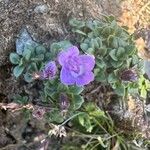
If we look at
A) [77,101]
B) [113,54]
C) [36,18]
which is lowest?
[77,101]

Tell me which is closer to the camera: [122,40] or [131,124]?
[122,40]

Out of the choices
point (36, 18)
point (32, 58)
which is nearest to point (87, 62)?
point (32, 58)

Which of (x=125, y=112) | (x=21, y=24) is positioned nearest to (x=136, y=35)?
(x=125, y=112)

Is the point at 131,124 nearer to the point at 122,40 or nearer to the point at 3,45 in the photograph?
the point at 122,40

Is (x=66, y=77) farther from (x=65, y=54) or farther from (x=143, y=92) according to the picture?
(x=143, y=92)

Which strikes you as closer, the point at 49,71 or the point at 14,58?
the point at 49,71

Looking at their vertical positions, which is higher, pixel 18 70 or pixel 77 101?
pixel 18 70
